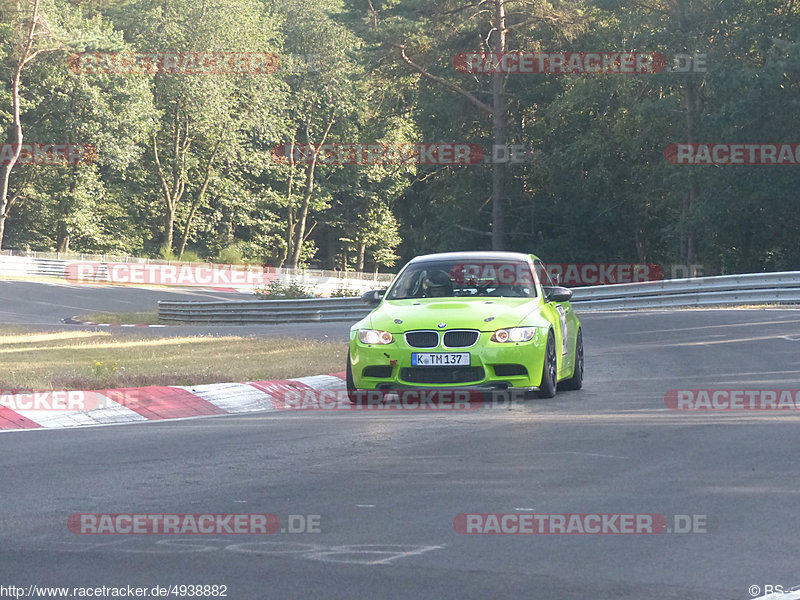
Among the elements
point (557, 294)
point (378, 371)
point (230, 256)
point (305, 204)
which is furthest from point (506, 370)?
point (305, 204)

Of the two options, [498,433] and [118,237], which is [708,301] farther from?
[118,237]

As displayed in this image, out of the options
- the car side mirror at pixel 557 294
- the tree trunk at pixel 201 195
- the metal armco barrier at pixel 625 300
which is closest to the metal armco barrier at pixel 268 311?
the metal armco barrier at pixel 625 300

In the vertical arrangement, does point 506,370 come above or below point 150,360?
above

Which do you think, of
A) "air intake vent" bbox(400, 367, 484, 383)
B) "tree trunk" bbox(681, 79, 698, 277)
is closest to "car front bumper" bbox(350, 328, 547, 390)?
"air intake vent" bbox(400, 367, 484, 383)

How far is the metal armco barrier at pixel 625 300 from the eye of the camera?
89.5 feet

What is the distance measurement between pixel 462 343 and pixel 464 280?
1.52 meters

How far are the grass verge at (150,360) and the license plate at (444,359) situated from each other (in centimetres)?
285

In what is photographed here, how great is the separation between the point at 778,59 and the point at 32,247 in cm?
4354

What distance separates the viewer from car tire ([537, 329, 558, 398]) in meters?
12.1

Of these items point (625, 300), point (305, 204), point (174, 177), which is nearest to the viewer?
point (625, 300)

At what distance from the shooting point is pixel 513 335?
38.7 ft

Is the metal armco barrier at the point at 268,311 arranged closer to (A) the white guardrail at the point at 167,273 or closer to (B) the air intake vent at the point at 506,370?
(B) the air intake vent at the point at 506,370

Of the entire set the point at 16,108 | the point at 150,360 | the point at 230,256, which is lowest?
the point at 150,360

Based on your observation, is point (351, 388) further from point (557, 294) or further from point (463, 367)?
point (557, 294)
